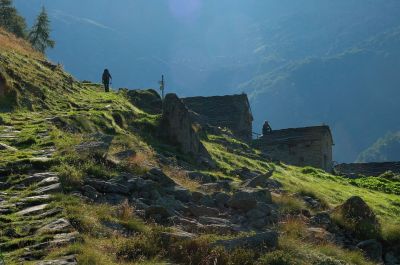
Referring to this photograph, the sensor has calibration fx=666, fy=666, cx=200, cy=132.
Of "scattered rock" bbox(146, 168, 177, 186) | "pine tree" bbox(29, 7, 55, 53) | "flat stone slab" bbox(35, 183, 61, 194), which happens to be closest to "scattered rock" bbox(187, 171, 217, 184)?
"scattered rock" bbox(146, 168, 177, 186)

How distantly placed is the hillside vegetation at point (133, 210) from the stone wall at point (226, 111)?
2998cm

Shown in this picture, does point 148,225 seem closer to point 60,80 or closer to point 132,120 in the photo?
point 132,120

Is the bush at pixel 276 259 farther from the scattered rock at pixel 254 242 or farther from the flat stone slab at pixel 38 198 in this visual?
the flat stone slab at pixel 38 198

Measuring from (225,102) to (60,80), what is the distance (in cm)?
2436

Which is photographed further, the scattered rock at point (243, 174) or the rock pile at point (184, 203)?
the scattered rock at point (243, 174)

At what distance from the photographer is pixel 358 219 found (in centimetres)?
1659

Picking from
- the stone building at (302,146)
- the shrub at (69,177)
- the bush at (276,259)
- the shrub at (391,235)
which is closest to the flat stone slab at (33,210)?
the shrub at (69,177)

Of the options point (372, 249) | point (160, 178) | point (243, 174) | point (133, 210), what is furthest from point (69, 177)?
point (243, 174)

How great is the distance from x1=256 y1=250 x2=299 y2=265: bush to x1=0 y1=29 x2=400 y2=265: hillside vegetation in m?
0.02

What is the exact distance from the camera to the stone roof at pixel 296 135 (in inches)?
2124

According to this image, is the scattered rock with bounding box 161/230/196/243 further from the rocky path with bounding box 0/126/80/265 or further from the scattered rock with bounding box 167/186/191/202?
the scattered rock with bounding box 167/186/191/202

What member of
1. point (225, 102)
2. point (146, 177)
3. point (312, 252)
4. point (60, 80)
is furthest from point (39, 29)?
point (312, 252)

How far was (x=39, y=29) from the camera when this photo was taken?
7619cm

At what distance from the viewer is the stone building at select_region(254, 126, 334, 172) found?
5344 centimetres
